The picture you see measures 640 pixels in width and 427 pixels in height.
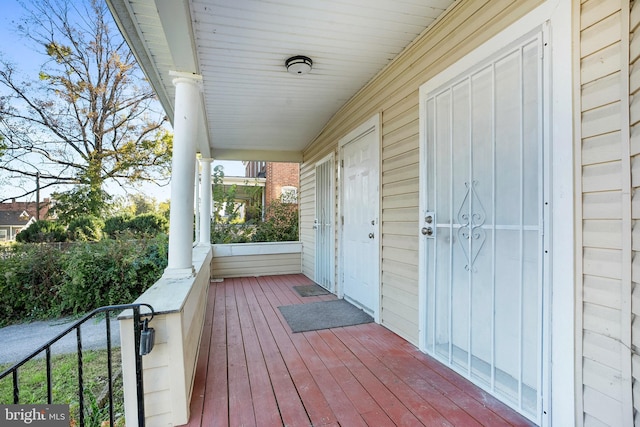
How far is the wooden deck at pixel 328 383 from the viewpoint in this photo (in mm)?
1668

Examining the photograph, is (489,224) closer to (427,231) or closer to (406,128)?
(427,231)

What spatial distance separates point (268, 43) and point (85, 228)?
9.26 metres

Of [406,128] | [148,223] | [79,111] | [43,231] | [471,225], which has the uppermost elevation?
[79,111]

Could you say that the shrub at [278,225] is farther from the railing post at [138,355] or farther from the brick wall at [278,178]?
the railing post at [138,355]

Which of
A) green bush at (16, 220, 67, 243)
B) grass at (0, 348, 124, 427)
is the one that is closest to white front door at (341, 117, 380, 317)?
grass at (0, 348, 124, 427)

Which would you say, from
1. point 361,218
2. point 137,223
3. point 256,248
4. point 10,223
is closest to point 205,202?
point 256,248

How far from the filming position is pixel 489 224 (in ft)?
6.09

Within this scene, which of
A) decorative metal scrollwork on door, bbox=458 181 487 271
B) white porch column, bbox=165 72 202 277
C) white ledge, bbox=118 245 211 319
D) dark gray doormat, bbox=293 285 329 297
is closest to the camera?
white ledge, bbox=118 245 211 319

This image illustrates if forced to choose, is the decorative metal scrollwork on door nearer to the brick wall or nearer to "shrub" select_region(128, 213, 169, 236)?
the brick wall

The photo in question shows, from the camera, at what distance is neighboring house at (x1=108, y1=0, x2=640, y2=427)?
1256mm

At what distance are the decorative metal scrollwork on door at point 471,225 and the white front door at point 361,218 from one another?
110cm

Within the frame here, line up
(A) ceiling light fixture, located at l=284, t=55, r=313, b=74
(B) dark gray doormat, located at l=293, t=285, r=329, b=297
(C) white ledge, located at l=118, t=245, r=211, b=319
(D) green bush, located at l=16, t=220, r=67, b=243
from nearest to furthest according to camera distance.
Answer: (C) white ledge, located at l=118, t=245, r=211, b=319 → (A) ceiling light fixture, located at l=284, t=55, r=313, b=74 → (B) dark gray doormat, located at l=293, t=285, r=329, b=297 → (D) green bush, located at l=16, t=220, r=67, b=243

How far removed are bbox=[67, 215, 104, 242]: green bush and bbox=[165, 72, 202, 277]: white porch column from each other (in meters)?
7.74

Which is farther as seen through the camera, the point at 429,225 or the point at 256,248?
the point at 256,248
